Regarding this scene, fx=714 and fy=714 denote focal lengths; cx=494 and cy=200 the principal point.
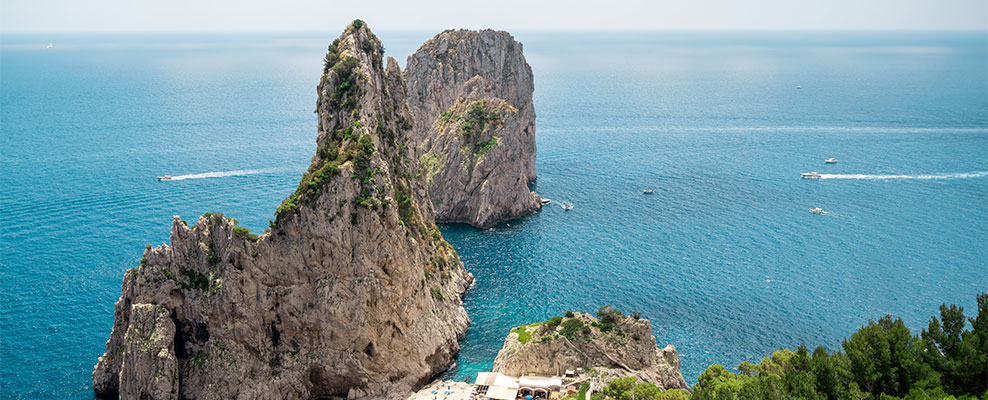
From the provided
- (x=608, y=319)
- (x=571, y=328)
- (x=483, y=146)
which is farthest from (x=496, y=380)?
(x=483, y=146)

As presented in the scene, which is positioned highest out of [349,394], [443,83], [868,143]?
[443,83]

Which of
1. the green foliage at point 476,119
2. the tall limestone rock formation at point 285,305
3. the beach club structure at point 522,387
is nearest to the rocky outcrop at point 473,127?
the green foliage at point 476,119

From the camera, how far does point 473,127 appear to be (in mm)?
119938

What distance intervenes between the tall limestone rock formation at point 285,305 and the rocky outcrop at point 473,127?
40.5 meters

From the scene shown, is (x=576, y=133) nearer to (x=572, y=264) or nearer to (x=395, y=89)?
(x=572, y=264)

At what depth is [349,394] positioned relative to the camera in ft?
220

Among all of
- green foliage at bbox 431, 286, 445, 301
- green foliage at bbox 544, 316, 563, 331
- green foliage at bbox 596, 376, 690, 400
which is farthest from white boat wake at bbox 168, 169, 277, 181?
green foliage at bbox 596, 376, 690, 400

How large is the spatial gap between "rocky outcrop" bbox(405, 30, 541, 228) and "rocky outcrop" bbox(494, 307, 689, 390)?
4501 cm

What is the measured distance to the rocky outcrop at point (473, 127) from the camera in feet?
384

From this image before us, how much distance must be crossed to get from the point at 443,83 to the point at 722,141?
76439mm

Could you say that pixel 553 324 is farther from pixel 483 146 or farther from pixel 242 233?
pixel 483 146

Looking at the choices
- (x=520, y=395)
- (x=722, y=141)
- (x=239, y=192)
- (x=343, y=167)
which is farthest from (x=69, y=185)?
(x=722, y=141)

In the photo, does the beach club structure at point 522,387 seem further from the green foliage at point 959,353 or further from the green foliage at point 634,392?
the green foliage at point 959,353

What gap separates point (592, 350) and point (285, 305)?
95.4 feet
